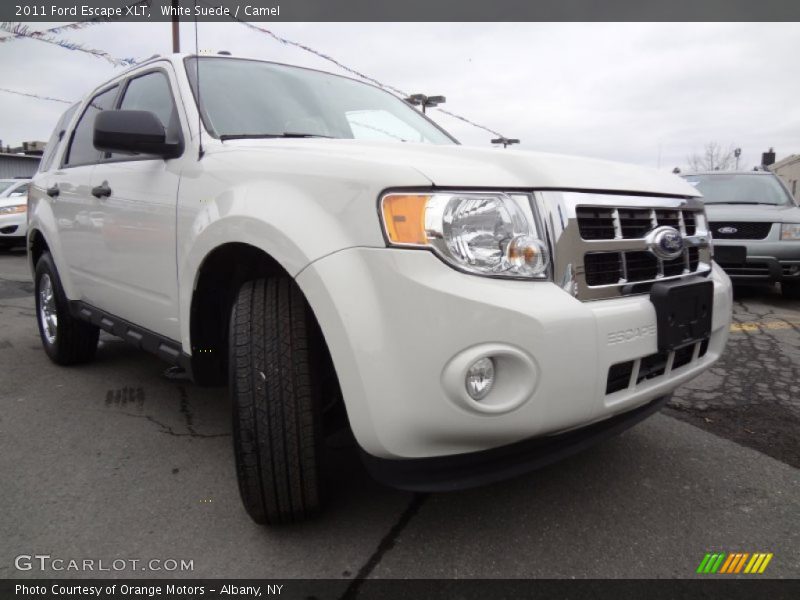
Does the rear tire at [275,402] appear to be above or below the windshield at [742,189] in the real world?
below

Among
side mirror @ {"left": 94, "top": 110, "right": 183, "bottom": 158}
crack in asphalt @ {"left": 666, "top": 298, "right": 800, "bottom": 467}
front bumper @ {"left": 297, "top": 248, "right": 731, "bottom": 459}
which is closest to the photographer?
front bumper @ {"left": 297, "top": 248, "right": 731, "bottom": 459}

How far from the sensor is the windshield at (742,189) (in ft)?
23.0

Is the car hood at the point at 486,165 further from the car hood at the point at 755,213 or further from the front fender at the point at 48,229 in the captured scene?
the car hood at the point at 755,213

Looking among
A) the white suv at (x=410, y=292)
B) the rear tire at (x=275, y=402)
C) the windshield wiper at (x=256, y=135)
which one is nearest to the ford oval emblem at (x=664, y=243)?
the white suv at (x=410, y=292)

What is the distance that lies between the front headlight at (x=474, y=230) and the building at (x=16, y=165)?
31.5 meters

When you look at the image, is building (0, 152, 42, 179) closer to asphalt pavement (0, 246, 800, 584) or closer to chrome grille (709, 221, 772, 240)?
chrome grille (709, 221, 772, 240)

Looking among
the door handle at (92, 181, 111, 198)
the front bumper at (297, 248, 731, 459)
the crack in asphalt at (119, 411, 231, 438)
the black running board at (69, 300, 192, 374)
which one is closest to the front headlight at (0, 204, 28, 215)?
the black running board at (69, 300, 192, 374)

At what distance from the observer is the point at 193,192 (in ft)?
7.06

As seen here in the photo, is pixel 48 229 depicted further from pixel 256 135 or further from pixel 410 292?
pixel 410 292

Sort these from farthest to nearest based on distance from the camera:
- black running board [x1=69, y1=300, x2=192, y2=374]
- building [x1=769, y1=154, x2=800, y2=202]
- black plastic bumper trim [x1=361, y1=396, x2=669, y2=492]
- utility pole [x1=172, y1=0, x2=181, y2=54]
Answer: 1. building [x1=769, y1=154, x2=800, y2=202]
2. utility pole [x1=172, y1=0, x2=181, y2=54]
3. black running board [x1=69, y1=300, x2=192, y2=374]
4. black plastic bumper trim [x1=361, y1=396, x2=669, y2=492]

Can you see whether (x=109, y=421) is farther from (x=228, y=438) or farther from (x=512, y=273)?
(x=512, y=273)

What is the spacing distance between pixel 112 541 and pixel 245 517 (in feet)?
1.40

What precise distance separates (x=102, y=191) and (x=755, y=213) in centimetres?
627

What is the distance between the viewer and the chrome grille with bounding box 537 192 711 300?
1.64 metres
